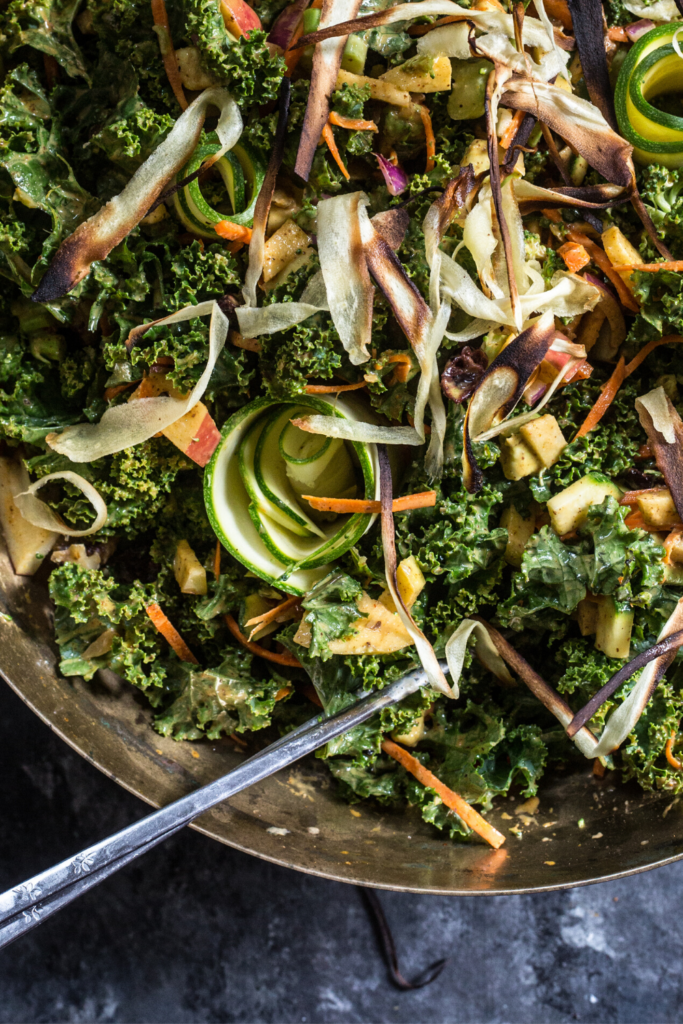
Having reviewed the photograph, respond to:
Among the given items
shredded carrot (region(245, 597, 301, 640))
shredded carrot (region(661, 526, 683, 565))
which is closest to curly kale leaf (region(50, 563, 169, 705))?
shredded carrot (region(245, 597, 301, 640))

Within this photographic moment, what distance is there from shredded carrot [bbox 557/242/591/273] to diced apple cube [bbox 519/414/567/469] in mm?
449

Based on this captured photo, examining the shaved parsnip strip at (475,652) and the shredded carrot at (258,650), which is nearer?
the shaved parsnip strip at (475,652)

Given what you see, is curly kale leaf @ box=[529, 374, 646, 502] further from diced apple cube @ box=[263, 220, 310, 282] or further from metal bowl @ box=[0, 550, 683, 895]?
metal bowl @ box=[0, 550, 683, 895]

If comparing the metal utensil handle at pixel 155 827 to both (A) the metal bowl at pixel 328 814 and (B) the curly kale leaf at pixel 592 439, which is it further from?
(B) the curly kale leaf at pixel 592 439

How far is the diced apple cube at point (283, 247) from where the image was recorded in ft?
7.22

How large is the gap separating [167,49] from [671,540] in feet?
6.76

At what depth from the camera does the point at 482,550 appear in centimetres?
233

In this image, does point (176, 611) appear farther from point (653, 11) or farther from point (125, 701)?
point (653, 11)

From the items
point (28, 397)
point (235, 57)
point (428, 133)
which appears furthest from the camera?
point (28, 397)

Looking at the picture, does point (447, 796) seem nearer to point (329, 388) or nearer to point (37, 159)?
point (329, 388)

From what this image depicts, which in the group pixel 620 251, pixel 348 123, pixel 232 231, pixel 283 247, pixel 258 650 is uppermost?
pixel 348 123

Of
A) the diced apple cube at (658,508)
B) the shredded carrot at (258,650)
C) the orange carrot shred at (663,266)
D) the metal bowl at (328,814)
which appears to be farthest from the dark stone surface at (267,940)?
the orange carrot shred at (663,266)

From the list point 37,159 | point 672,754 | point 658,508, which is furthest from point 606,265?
point 37,159

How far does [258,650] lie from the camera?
2.52 m
